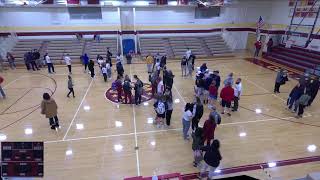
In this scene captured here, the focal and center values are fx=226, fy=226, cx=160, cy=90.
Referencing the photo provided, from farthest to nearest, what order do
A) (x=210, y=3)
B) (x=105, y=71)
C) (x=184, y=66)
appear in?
(x=210, y=3) → (x=184, y=66) → (x=105, y=71)

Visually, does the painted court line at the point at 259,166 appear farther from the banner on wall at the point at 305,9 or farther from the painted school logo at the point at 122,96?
the banner on wall at the point at 305,9

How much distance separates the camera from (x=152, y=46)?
818 inches

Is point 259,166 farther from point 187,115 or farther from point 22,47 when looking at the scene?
point 22,47

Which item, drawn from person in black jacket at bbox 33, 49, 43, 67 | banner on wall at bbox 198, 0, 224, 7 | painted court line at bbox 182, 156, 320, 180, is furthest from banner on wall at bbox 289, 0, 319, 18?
person in black jacket at bbox 33, 49, 43, 67

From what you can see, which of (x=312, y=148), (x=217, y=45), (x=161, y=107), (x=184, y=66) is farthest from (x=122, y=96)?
(x=217, y=45)

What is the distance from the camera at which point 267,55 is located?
19.4 m

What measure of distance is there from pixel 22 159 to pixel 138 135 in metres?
3.77

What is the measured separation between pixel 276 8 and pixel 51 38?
2065cm

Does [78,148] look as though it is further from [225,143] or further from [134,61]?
[134,61]

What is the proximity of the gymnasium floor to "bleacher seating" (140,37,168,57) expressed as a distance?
889 cm

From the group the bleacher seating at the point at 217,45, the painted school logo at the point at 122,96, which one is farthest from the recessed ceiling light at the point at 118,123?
the bleacher seating at the point at 217,45

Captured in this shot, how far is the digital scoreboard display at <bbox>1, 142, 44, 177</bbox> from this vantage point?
4355mm

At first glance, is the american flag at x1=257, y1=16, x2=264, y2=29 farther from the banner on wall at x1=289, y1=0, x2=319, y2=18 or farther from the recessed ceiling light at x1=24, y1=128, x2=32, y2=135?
the recessed ceiling light at x1=24, y1=128, x2=32, y2=135

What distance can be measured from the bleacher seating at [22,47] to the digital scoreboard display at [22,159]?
16.6m
